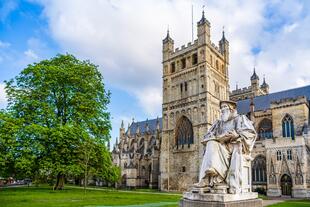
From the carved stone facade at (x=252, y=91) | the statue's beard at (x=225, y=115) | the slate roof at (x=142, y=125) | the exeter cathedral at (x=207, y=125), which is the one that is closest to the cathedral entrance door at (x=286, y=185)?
the exeter cathedral at (x=207, y=125)

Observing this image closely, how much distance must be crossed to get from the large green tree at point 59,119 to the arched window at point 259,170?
686 inches

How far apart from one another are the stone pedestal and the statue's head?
1.91 m

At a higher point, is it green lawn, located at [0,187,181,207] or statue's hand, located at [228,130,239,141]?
statue's hand, located at [228,130,239,141]

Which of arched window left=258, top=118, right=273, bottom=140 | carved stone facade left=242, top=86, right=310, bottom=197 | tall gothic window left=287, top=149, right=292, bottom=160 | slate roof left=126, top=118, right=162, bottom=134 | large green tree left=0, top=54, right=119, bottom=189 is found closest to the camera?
large green tree left=0, top=54, right=119, bottom=189

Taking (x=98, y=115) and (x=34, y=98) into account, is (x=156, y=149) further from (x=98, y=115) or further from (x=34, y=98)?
(x=34, y=98)

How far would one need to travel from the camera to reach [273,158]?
3152 cm

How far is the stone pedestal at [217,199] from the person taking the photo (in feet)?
19.7

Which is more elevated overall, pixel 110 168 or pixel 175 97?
pixel 175 97

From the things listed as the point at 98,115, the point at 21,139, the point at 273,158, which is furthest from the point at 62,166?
the point at 273,158

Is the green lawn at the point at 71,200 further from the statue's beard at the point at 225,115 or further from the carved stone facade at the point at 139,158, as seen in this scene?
the carved stone facade at the point at 139,158

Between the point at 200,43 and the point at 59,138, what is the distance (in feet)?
90.4

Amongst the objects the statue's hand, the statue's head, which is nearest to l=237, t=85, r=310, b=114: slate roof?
the statue's head

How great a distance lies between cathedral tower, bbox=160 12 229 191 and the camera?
130ft

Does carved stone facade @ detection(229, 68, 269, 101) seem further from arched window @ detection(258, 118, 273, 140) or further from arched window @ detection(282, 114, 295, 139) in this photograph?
arched window @ detection(282, 114, 295, 139)
